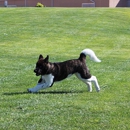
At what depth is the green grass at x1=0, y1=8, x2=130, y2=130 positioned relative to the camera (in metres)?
7.05

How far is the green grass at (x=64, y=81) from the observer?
705 cm

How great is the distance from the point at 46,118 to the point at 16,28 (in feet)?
61.9

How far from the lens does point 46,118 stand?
→ 23.3 feet

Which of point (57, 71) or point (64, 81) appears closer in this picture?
point (57, 71)

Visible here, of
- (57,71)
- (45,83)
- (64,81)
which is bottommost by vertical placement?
(64,81)

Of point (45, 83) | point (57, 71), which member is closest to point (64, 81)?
point (57, 71)

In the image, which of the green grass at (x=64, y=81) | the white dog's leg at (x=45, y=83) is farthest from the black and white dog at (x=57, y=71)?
the green grass at (x=64, y=81)

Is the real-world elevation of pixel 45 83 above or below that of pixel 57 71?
below

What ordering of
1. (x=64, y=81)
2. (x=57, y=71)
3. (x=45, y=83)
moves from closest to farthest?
(x=45, y=83), (x=57, y=71), (x=64, y=81)

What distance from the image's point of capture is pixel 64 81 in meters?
10.6

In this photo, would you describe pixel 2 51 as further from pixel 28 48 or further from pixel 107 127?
pixel 107 127

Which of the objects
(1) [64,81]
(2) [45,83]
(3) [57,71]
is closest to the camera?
(2) [45,83]

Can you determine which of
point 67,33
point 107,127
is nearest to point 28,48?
point 67,33

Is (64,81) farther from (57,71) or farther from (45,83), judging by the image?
(45,83)
